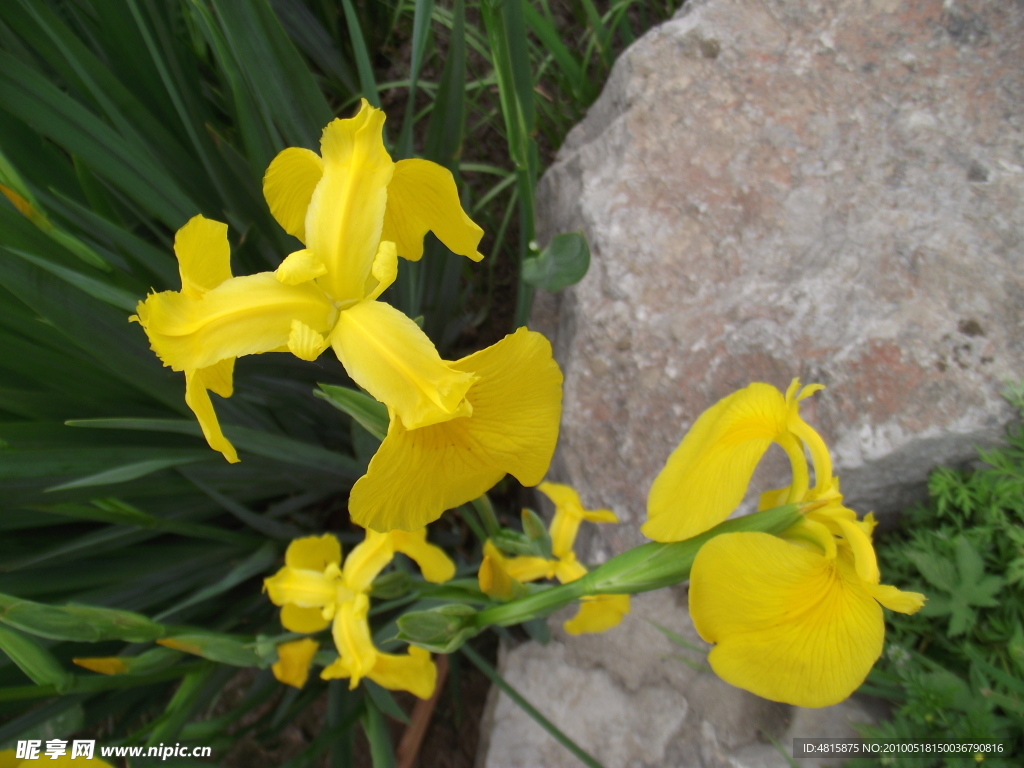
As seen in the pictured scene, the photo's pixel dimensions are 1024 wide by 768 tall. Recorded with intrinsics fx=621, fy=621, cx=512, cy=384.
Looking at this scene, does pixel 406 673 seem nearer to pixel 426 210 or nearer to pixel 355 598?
pixel 355 598

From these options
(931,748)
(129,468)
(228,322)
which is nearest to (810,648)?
(931,748)

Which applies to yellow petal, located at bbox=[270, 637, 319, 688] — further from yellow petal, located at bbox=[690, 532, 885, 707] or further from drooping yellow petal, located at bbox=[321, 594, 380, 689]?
yellow petal, located at bbox=[690, 532, 885, 707]

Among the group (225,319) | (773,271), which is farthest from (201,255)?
(773,271)

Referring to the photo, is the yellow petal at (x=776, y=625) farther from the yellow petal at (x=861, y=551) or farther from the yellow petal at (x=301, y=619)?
the yellow petal at (x=301, y=619)

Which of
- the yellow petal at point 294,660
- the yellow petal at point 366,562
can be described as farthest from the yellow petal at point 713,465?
the yellow petal at point 294,660

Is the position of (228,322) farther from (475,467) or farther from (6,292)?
(6,292)

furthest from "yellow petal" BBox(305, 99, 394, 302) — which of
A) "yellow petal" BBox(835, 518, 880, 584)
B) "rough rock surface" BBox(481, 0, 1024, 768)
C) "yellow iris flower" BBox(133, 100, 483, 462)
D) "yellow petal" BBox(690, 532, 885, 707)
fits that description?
"rough rock surface" BBox(481, 0, 1024, 768)
